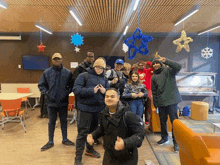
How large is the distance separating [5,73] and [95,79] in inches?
242

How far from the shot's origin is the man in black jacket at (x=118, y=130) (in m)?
1.40

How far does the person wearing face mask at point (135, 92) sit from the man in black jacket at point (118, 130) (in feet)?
4.89

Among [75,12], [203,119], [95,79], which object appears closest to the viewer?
[95,79]

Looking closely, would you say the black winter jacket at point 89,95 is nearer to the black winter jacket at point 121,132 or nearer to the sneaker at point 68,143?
the black winter jacket at point 121,132

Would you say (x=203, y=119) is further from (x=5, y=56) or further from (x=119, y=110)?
(x=5, y=56)

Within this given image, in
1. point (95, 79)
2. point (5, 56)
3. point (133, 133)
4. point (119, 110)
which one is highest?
point (5, 56)

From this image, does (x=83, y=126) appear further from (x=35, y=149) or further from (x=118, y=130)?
(x=35, y=149)

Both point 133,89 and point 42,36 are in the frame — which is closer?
point 133,89

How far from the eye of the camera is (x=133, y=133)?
4.66 ft

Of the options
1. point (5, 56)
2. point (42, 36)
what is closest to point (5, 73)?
point (5, 56)

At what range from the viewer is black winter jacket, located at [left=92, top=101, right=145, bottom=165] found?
55.2 inches

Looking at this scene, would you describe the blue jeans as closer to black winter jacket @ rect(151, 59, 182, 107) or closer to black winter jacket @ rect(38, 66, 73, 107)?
A: black winter jacket @ rect(151, 59, 182, 107)

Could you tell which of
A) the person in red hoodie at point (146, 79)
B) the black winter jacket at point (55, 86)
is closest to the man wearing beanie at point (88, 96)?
the black winter jacket at point (55, 86)

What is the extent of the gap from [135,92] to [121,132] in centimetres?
166
